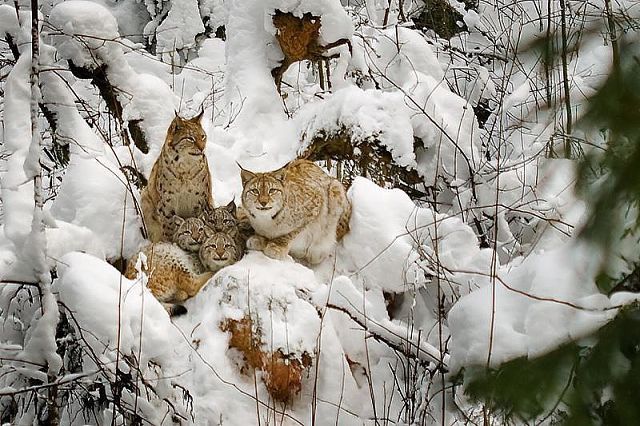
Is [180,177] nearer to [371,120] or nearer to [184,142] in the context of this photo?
[184,142]

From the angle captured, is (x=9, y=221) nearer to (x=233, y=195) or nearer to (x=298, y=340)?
(x=298, y=340)

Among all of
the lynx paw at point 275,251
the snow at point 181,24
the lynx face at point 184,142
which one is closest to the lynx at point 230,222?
the lynx paw at point 275,251

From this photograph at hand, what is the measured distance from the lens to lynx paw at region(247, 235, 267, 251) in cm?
482

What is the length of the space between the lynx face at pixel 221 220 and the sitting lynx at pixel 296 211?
0.55 feet

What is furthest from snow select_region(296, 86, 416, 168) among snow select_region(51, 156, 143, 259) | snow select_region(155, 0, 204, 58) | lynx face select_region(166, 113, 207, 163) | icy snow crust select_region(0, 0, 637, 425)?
snow select_region(155, 0, 204, 58)

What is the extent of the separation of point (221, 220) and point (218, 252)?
288mm

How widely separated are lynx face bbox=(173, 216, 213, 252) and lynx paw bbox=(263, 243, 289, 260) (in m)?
0.36

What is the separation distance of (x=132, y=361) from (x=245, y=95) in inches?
151

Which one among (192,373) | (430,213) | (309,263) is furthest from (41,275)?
(430,213)

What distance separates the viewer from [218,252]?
470cm

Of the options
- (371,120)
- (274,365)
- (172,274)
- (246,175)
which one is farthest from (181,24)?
(274,365)

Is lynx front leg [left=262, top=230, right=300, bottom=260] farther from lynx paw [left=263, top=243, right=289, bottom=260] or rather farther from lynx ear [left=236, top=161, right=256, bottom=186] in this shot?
lynx ear [left=236, top=161, right=256, bottom=186]

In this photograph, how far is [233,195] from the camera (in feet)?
19.5

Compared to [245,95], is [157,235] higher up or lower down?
lower down
